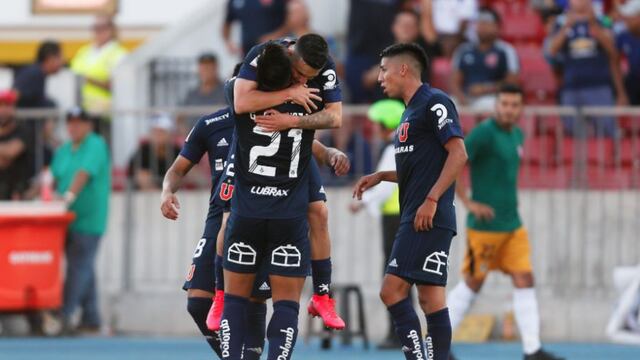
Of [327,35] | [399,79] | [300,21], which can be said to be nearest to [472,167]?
[399,79]

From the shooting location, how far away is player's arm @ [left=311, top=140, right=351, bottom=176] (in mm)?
11188

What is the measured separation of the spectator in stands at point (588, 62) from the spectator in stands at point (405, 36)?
1600mm

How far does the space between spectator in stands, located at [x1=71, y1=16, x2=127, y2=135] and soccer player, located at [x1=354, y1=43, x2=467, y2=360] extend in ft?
31.4

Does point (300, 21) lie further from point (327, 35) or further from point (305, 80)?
point (305, 80)

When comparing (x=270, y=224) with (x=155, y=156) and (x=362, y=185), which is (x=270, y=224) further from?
(x=155, y=156)

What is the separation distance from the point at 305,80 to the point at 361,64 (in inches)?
385

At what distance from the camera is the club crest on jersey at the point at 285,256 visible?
11.0 m

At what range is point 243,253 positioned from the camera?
1099cm

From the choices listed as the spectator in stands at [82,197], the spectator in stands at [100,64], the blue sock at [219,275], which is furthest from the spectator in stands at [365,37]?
the blue sock at [219,275]

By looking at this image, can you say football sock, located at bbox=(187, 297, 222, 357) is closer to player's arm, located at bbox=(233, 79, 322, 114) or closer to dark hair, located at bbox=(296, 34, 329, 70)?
player's arm, located at bbox=(233, 79, 322, 114)

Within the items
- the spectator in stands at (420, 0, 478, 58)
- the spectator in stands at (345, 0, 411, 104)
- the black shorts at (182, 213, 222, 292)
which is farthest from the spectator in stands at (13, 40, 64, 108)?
the black shorts at (182, 213, 222, 292)

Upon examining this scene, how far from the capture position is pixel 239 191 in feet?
Result: 36.0

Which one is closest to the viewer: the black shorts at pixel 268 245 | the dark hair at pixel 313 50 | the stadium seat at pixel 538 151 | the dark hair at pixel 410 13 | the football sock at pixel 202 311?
the dark hair at pixel 313 50

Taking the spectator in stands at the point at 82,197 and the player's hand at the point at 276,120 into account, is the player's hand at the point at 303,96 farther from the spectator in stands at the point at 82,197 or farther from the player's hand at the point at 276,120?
the spectator in stands at the point at 82,197
